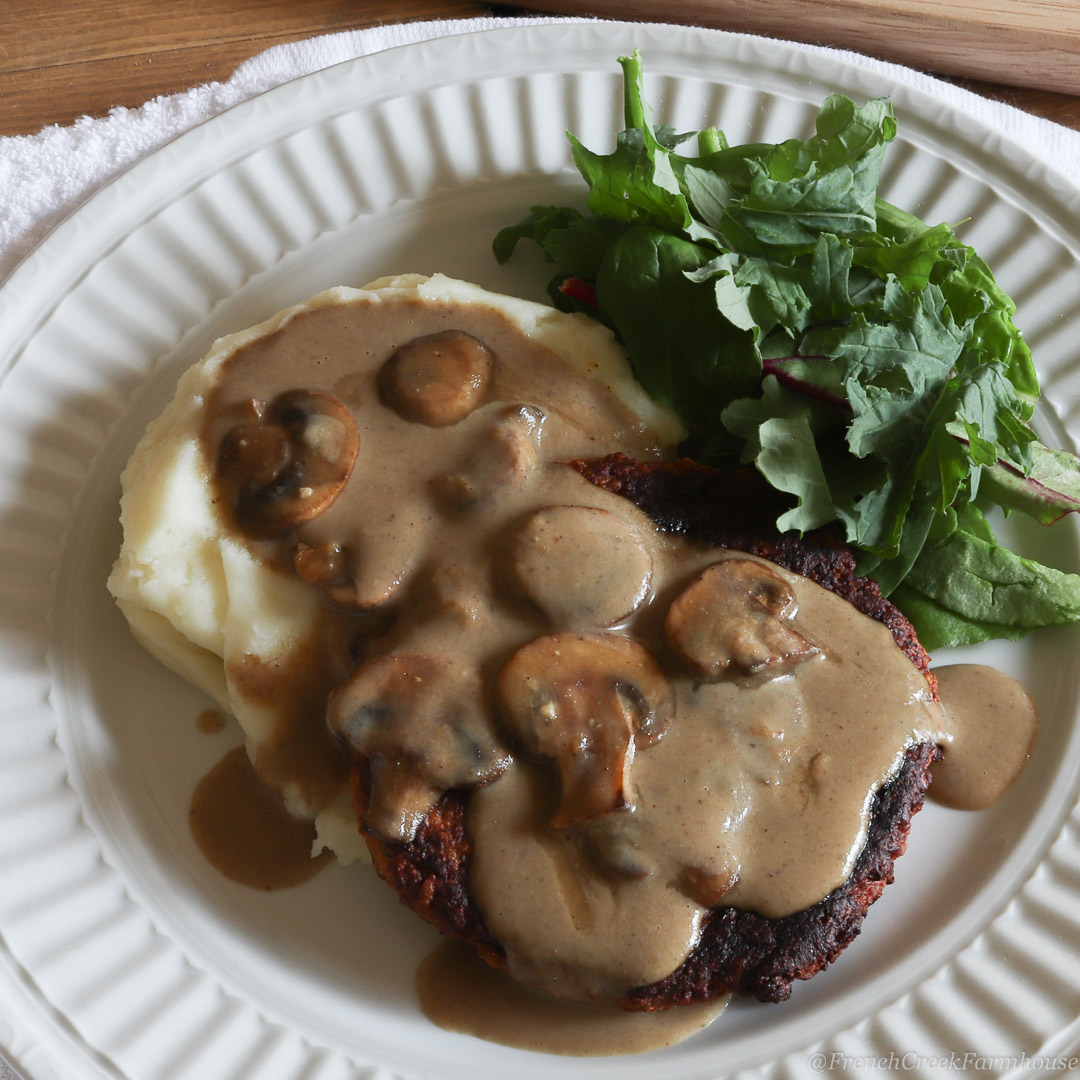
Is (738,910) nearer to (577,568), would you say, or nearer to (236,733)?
(577,568)

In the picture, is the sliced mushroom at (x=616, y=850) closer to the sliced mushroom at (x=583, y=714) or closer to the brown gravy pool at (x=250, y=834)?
the sliced mushroom at (x=583, y=714)

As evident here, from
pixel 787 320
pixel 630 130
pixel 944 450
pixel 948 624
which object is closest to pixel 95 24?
pixel 630 130

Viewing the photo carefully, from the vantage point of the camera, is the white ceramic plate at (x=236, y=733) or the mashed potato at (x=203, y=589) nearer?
the white ceramic plate at (x=236, y=733)

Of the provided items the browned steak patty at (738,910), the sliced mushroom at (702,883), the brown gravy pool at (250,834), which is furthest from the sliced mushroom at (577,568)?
the brown gravy pool at (250,834)

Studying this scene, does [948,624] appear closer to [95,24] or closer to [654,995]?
[654,995]

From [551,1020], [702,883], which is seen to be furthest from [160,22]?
[551,1020]
